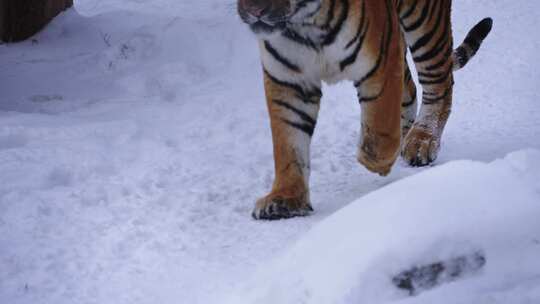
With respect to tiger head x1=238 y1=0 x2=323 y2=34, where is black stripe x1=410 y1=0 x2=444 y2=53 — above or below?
below

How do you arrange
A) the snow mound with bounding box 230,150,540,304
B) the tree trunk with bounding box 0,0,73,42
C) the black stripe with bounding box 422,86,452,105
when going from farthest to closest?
the tree trunk with bounding box 0,0,73,42 → the black stripe with bounding box 422,86,452,105 → the snow mound with bounding box 230,150,540,304

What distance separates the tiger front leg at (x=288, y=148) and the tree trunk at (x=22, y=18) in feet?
12.2

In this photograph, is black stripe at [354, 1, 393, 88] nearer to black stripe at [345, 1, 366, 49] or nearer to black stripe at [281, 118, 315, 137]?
black stripe at [345, 1, 366, 49]

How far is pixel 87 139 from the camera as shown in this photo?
168 inches

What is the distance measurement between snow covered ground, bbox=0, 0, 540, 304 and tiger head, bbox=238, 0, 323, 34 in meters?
0.84

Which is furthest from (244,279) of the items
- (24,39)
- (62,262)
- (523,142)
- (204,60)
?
(24,39)

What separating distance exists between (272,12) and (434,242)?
127cm

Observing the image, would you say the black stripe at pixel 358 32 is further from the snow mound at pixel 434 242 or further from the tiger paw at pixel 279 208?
the snow mound at pixel 434 242

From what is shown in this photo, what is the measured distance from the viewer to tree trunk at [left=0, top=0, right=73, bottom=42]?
6.26 m

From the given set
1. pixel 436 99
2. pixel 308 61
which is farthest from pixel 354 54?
pixel 436 99

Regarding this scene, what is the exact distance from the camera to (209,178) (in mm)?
3953

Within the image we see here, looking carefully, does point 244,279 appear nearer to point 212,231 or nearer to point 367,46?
point 212,231

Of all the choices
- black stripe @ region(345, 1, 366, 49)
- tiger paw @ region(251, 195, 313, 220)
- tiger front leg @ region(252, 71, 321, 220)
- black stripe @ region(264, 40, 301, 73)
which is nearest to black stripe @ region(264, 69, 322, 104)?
tiger front leg @ region(252, 71, 321, 220)

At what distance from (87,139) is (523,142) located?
2.52 m
